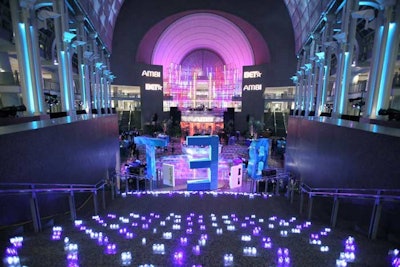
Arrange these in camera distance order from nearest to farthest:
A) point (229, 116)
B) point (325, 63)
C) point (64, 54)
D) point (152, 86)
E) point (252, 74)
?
1. point (64, 54)
2. point (325, 63)
3. point (229, 116)
4. point (252, 74)
5. point (152, 86)

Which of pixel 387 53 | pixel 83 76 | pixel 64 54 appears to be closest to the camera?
pixel 387 53

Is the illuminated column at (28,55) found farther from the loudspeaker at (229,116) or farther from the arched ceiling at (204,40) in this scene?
the arched ceiling at (204,40)

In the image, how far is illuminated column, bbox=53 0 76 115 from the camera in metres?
10.5

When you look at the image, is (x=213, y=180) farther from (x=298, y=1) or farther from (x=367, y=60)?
(x=298, y=1)

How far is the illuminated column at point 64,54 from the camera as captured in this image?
412 inches

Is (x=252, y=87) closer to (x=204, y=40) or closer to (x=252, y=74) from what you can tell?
(x=252, y=74)

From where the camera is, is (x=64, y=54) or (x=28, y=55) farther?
(x=64, y=54)

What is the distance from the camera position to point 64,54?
1101 centimetres

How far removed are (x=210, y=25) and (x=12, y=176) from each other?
37918mm

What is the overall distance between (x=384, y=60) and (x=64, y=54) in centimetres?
1357

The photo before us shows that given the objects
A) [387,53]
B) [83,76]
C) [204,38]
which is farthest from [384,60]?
[204,38]

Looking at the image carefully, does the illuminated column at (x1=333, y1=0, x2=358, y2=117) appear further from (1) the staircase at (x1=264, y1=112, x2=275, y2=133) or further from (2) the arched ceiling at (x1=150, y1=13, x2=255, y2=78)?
(2) the arched ceiling at (x1=150, y1=13, x2=255, y2=78)

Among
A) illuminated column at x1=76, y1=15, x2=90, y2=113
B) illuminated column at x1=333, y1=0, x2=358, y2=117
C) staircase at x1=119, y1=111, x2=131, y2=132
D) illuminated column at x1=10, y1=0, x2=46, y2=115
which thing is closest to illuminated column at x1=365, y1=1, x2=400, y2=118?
illuminated column at x1=333, y1=0, x2=358, y2=117

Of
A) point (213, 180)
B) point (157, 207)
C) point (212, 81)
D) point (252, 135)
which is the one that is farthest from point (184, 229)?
point (212, 81)
